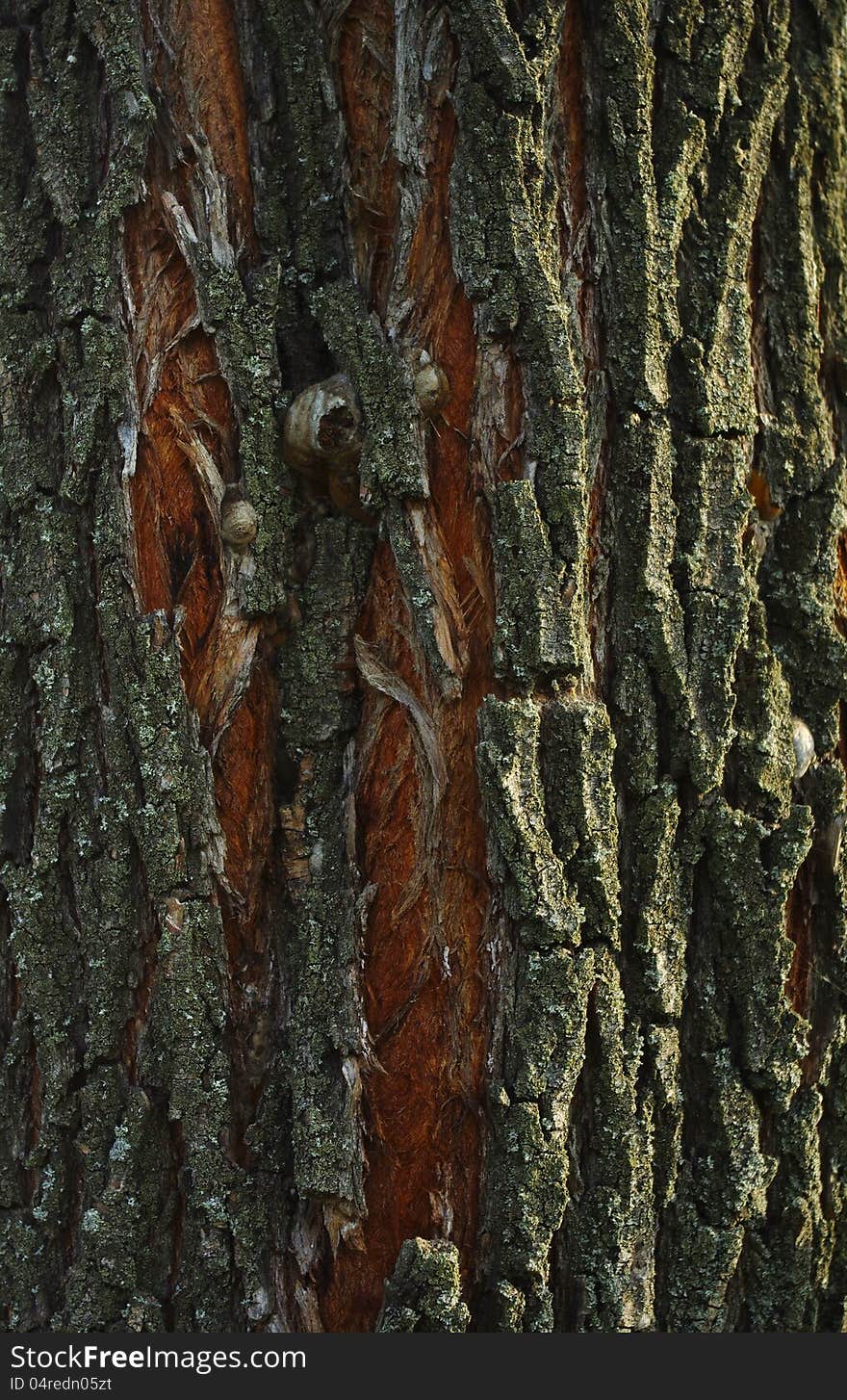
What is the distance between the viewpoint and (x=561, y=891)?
1.77 m

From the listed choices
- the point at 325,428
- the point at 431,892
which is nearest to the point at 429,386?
the point at 325,428

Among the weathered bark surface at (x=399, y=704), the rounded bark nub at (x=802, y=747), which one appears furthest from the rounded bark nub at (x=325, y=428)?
the rounded bark nub at (x=802, y=747)

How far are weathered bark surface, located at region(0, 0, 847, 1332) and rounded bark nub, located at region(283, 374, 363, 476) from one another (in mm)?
30

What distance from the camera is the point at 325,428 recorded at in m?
1.86

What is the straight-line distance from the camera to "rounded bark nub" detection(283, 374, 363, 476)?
73.4 inches

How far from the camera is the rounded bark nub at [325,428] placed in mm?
1864

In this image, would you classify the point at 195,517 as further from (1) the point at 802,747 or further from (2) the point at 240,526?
(1) the point at 802,747

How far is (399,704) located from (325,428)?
1.44ft

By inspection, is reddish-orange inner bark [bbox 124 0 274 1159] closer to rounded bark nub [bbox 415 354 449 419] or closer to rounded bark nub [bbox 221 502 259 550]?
rounded bark nub [bbox 221 502 259 550]

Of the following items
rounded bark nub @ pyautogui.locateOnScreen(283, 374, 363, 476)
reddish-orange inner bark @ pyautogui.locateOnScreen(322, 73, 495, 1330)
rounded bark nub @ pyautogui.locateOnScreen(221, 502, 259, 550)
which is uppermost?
rounded bark nub @ pyautogui.locateOnScreen(283, 374, 363, 476)

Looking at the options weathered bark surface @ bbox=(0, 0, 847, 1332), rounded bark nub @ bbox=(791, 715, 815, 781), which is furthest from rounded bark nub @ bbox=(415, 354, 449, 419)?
rounded bark nub @ bbox=(791, 715, 815, 781)

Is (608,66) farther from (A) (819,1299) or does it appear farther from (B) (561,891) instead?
(A) (819,1299)

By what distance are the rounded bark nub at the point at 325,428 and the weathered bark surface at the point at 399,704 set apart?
0.03 meters

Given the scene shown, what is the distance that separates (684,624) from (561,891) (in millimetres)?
478
